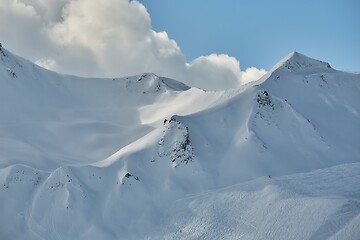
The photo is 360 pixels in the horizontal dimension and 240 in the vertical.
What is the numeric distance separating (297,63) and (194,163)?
1525 inches

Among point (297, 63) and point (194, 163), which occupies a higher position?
point (297, 63)

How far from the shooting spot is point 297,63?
83.9m

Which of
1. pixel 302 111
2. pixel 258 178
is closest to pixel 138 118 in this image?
pixel 302 111

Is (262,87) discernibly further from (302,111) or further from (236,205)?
(236,205)

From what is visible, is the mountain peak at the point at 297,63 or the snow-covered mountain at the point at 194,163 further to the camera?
the mountain peak at the point at 297,63

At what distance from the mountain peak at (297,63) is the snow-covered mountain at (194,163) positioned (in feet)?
1.31

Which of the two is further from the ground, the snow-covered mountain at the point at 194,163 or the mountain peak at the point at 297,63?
the mountain peak at the point at 297,63

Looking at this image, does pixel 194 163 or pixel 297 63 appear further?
pixel 297 63

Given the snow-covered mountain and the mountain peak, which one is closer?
the snow-covered mountain

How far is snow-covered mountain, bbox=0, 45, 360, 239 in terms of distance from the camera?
1734 inches

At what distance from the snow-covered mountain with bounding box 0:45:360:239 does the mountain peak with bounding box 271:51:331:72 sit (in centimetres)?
40

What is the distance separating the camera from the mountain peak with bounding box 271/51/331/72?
8133 cm

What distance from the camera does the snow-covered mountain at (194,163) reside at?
44.0 m

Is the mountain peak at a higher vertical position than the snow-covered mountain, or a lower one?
higher
